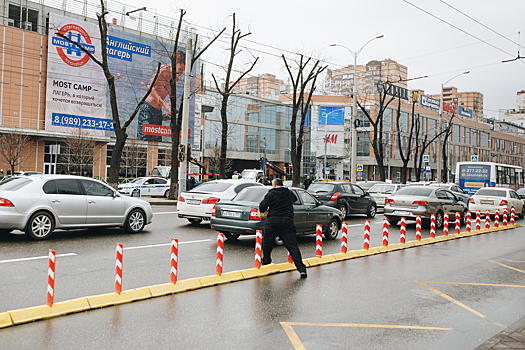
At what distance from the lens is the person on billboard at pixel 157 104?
49.6 m

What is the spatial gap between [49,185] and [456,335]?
9.31 metres

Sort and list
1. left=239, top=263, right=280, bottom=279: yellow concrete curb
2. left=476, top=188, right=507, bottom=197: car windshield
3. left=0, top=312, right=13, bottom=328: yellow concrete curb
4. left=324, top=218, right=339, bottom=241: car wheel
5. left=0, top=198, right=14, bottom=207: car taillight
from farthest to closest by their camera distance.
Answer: left=476, top=188, right=507, bottom=197: car windshield, left=324, top=218, right=339, bottom=241: car wheel, left=0, top=198, right=14, bottom=207: car taillight, left=239, top=263, right=280, bottom=279: yellow concrete curb, left=0, top=312, right=13, bottom=328: yellow concrete curb

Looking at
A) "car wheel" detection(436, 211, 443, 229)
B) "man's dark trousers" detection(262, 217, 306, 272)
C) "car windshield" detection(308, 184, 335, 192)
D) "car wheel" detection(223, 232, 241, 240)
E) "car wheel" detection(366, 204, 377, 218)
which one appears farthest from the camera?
"car wheel" detection(366, 204, 377, 218)

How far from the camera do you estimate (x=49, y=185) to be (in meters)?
11.0

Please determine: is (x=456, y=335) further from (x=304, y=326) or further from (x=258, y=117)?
(x=258, y=117)

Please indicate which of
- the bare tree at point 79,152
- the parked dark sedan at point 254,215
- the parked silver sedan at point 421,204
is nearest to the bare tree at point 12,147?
the bare tree at point 79,152

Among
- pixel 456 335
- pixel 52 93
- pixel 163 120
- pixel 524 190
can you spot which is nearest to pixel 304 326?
pixel 456 335

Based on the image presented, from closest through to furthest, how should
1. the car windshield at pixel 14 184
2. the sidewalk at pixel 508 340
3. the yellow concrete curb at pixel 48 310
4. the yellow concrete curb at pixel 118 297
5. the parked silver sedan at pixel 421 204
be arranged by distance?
the sidewalk at pixel 508 340
the yellow concrete curb at pixel 48 310
the yellow concrete curb at pixel 118 297
the car windshield at pixel 14 184
the parked silver sedan at pixel 421 204

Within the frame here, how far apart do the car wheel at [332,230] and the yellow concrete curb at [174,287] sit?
631 cm

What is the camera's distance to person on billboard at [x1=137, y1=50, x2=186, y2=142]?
163ft

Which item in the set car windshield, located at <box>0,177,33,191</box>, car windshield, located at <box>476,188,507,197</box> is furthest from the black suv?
car windshield, located at <box>0,177,33,191</box>

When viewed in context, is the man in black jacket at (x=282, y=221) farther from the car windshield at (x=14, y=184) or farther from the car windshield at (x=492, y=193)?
the car windshield at (x=492, y=193)

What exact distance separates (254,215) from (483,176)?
91.6ft

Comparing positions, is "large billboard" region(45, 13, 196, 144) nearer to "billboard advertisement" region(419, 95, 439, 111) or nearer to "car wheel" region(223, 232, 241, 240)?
"car wheel" region(223, 232, 241, 240)
